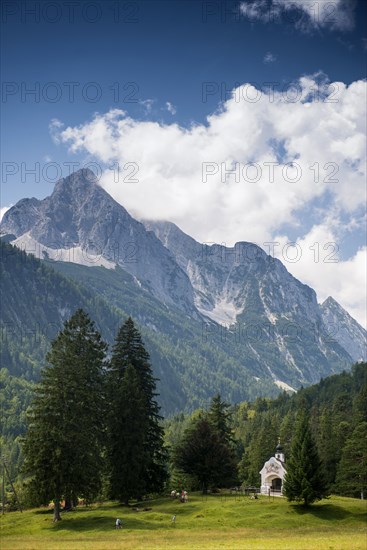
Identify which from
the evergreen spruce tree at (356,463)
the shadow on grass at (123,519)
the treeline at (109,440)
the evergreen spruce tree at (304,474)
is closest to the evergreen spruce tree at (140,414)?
the treeline at (109,440)

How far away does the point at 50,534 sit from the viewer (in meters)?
46.4

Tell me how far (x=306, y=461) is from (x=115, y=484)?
21.9 metres

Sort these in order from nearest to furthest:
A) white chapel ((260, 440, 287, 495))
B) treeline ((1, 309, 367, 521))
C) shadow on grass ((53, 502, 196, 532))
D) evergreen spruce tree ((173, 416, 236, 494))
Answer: shadow on grass ((53, 502, 196, 532)), treeline ((1, 309, 367, 521)), evergreen spruce tree ((173, 416, 236, 494)), white chapel ((260, 440, 287, 495))

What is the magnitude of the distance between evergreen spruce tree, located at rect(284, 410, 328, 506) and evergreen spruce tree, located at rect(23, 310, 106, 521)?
2197 centimetres

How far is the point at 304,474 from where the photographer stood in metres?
60.1

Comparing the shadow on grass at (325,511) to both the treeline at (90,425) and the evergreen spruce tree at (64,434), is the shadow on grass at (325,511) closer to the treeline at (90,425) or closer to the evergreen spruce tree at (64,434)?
the treeline at (90,425)

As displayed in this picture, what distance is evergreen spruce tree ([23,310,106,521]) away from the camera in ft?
167

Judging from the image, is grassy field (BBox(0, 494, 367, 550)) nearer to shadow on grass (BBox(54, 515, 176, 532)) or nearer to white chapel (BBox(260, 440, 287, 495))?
shadow on grass (BBox(54, 515, 176, 532))

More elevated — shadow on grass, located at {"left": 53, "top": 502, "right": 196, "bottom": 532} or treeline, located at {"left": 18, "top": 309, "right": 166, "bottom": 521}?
treeline, located at {"left": 18, "top": 309, "right": 166, "bottom": 521}

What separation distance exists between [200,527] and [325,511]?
58.8 ft

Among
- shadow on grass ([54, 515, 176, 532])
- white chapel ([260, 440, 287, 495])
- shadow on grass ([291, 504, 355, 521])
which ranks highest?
white chapel ([260, 440, 287, 495])

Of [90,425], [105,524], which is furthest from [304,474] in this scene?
[90,425]

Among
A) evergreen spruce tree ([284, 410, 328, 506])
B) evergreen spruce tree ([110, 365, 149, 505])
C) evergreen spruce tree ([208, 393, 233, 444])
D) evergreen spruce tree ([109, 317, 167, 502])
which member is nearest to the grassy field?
evergreen spruce tree ([284, 410, 328, 506])

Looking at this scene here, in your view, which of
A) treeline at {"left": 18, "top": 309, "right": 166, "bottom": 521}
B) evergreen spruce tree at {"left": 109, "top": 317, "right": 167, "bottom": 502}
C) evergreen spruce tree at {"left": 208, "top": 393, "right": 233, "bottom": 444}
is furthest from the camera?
evergreen spruce tree at {"left": 208, "top": 393, "right": 233, "bottom": 444}
